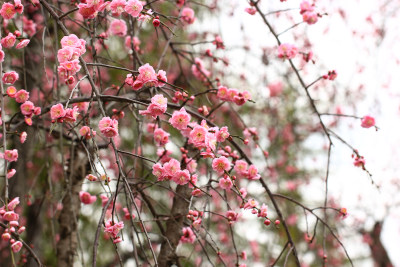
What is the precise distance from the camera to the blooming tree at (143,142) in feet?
5.02

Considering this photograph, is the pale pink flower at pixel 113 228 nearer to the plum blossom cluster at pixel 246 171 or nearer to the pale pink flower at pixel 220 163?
the pale pink flower at pixel 220 163

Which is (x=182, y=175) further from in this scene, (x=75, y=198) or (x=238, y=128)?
(x=238, y=128)

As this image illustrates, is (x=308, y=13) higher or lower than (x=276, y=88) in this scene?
lower

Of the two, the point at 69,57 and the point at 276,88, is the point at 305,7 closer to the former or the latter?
the point at 69,57

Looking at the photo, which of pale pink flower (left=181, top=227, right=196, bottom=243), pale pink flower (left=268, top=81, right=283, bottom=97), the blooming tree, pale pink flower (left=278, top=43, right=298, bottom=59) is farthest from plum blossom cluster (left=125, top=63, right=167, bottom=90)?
pale pink flower (left=268, top=81, right=283, bottom=97)

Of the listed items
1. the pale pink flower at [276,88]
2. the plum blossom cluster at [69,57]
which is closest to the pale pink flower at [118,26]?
the plum blossom cluster at [69,57]

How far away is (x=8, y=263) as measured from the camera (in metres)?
2.88

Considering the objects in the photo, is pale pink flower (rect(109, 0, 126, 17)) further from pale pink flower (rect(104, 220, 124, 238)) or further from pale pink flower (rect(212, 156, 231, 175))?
pale pink flower (rect(104, 220, 124, 238))

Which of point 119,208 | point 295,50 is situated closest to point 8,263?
point 119,208

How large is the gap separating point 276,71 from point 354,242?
2.72m

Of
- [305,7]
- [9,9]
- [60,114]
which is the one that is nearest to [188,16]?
[305,7]

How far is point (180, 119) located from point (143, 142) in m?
2.48

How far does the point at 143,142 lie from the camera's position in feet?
13.2

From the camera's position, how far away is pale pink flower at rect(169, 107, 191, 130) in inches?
61.2
